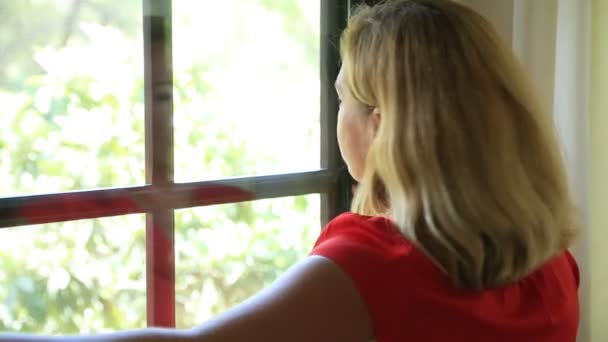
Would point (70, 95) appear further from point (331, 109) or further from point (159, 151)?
point (331, 109)

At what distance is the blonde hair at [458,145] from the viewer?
1.03 metres

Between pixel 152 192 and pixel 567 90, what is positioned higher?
pixel 567 90

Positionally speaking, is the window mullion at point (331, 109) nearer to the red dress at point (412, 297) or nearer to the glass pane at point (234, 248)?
the glass pane at point (234, 248)

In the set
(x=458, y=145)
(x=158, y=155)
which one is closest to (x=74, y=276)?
(x=158, y=155)

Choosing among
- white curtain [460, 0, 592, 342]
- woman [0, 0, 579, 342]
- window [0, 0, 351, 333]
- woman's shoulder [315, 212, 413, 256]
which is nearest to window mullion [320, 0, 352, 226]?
window [0, 0, 351, 333]

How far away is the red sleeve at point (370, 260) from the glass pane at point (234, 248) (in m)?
0.55

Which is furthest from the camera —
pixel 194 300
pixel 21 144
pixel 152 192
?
pixel 194 300

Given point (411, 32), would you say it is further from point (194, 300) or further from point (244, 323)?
point (194, 300)

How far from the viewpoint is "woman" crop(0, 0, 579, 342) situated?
0.96m

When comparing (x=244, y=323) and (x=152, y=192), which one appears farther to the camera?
(x=152, y=192)

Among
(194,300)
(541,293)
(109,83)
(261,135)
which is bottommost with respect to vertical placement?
(194,300)

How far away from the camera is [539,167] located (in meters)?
1.13

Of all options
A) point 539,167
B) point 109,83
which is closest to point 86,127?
point 109,83

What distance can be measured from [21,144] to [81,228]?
0.57ft
